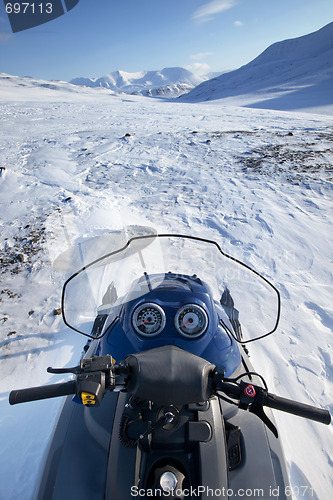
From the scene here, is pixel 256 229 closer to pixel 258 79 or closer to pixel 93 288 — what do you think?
pixel 93 288

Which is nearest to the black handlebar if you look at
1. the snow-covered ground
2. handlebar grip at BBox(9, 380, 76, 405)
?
handlebar grip at BBox(9, 380, 76, 405)

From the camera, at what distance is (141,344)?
1.52m

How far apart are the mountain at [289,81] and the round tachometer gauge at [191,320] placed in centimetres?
3189

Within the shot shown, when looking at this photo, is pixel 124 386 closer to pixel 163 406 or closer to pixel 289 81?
pixel 163 406

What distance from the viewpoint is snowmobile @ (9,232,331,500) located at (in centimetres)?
121

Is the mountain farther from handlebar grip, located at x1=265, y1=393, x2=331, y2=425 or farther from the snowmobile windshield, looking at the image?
handlebar grip, located at x1=265, y1=393, x2=331, y2=425

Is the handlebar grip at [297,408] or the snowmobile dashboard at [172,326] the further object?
the snowmobile dashboard at [172,326]

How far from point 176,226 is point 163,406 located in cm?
443

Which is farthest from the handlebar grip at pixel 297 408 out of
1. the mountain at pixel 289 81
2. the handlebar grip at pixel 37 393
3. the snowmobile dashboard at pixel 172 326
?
the mountain at pixel 289 81

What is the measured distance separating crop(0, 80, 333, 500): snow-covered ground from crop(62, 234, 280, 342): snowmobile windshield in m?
1.08

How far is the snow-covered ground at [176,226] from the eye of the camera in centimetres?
244

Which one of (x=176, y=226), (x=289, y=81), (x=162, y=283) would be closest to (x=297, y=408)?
(x=162, y=283)

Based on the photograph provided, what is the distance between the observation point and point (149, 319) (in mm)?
1567

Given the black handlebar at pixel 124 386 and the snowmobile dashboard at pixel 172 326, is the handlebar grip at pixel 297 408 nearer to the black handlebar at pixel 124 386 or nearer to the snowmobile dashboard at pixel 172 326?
the black handlebar at pixel 124 386
